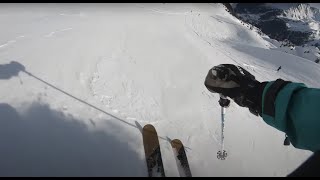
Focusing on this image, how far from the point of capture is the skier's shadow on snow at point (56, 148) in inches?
210

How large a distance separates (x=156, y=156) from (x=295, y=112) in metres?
3.37

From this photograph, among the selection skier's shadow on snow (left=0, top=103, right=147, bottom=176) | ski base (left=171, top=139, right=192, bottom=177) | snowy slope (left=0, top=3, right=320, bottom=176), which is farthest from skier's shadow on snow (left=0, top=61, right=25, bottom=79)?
ski base (left=171, top=139, right=192, bottom=177)

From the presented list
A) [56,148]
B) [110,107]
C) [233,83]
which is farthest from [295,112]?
[110,107]

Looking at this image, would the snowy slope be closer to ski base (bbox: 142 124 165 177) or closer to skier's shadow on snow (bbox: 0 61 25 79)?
skier's shadow on snow (bbox: 0 61 25 79)

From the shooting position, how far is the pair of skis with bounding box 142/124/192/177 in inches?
216

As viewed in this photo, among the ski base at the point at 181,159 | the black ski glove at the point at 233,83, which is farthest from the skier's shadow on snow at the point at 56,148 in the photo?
the black ski glove at the point at 233,83

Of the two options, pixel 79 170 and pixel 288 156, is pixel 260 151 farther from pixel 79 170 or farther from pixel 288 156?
pixel 79 170

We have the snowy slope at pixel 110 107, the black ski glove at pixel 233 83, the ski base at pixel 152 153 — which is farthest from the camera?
the snowy slope at pixel 110 107

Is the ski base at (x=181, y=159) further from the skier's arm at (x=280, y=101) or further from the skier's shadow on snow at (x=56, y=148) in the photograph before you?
the skier's arm at (x=280, y=101)

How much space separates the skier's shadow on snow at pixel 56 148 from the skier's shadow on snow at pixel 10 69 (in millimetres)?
1210

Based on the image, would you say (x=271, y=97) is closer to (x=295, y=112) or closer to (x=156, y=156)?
(x=295, y=112)

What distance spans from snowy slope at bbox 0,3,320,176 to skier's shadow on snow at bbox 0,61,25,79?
2 centimetres

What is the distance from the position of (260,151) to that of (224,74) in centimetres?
410

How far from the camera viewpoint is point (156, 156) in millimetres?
5641
